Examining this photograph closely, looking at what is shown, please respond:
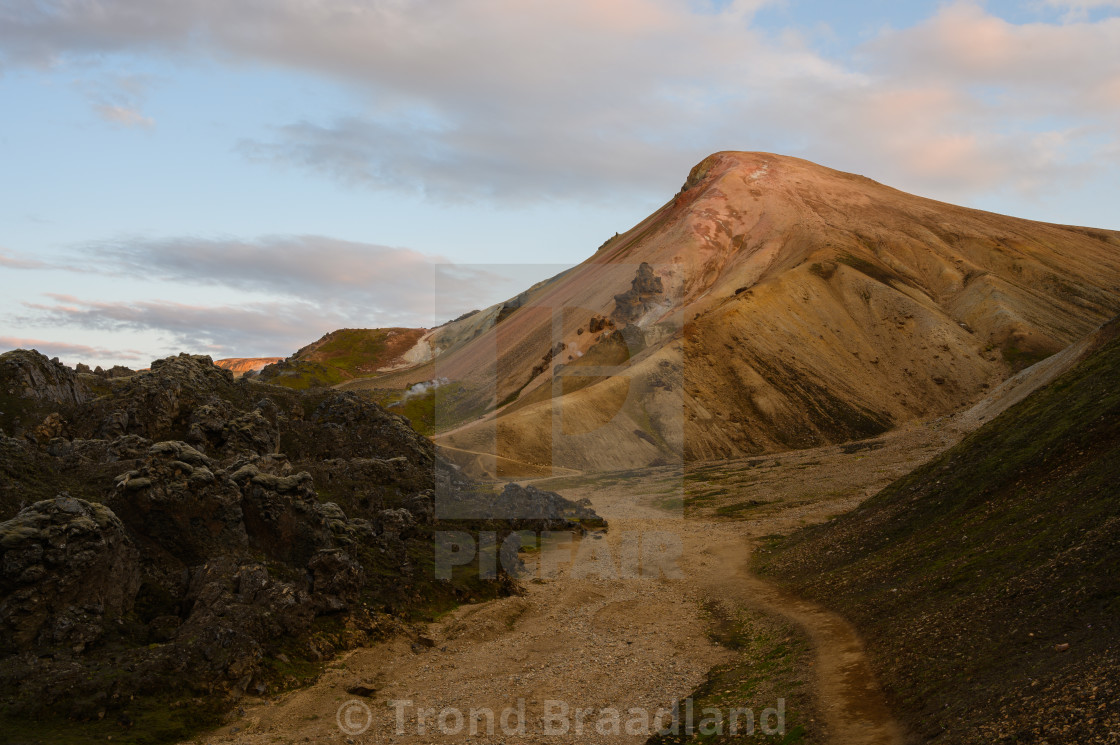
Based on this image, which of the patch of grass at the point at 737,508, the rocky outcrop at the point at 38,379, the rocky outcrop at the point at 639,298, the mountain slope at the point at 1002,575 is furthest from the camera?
the rocky outcrop at the point at 639,298

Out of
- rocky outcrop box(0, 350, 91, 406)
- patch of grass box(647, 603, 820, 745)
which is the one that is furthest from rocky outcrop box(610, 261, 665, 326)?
patch of grass box(647, 603, 820, 745)

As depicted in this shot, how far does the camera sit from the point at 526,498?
5356cm

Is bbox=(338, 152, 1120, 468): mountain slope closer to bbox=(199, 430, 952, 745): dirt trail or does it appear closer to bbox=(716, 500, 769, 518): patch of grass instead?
bbox=(716, 500, 769, 518): patch of grass

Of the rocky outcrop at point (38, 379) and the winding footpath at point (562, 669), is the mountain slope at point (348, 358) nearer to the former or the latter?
the rocky outcrop at point (38, 379)

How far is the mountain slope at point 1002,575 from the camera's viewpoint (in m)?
15.0

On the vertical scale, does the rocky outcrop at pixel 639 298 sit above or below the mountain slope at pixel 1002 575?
above

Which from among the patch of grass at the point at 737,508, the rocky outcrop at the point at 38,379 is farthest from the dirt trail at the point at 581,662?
the rocky outcrop at the point at 38,379

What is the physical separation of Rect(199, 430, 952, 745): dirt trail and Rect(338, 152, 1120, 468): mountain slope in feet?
149

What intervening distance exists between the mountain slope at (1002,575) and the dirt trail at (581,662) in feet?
4.71

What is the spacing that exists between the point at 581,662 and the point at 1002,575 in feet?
43.8

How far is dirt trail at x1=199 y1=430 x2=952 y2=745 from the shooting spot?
19922 mm

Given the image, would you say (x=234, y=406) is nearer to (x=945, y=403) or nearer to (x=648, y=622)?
(x=648, y=622)

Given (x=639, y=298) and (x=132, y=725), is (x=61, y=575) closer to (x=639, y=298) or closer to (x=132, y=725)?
(x=132, y=725)

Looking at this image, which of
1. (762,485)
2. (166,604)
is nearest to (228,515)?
(166,604)
